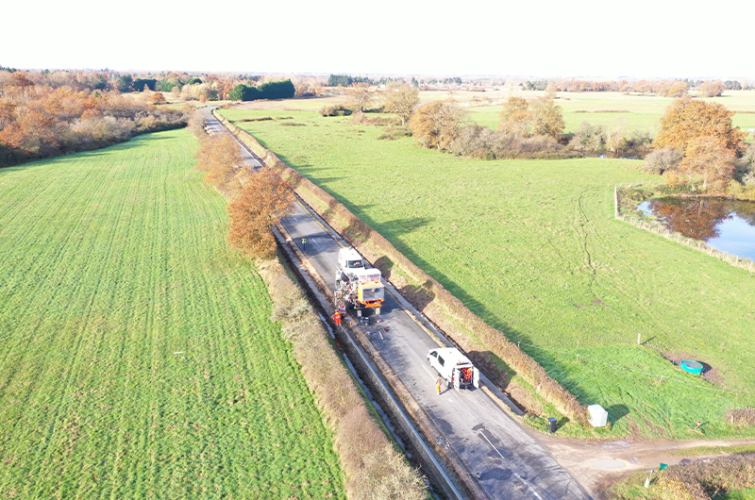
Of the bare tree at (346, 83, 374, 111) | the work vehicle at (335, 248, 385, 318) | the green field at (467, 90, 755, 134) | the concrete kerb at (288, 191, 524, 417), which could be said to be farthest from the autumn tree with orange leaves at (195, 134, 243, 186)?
the bare tree at (346, 83, 374, 111)

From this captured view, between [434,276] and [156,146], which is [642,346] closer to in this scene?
[434,276]

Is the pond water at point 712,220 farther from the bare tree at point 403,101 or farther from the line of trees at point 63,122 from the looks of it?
the line of trees at point 63,122

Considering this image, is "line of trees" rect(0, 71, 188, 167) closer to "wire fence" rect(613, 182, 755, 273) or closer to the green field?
the green field

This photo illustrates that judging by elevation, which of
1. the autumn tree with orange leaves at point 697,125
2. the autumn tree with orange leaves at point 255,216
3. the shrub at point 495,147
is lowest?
the autumn tree with orange leaves at point 255,216

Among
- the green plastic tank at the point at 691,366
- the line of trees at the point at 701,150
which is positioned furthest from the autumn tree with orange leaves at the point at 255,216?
the line of trees at the point at 701,150

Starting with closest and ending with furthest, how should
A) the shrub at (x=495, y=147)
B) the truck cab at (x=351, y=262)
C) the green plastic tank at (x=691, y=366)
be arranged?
the green plastic tank at (x=691, y=366)
the truck cab at (x=351, y=262)
the shrub at (x=495, y=147)

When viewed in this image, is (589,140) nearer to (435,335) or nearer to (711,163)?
(711,163)

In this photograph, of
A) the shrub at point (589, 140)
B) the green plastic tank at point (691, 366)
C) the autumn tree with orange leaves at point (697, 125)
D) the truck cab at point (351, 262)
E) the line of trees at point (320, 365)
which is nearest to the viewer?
the line of trees at point (320, 365)
